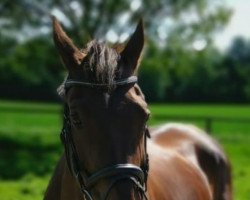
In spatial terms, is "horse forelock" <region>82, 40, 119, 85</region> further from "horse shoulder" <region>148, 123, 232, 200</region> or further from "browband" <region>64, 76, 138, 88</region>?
"horse shoulder" <region>148, 123, 232, 200</region>

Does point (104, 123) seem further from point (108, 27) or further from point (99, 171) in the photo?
point (108, 27)

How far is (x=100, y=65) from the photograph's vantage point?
8.92 feet

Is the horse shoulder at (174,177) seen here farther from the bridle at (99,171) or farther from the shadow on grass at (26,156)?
the shadow on grass at (26,156)

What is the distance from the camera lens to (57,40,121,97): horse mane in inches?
107

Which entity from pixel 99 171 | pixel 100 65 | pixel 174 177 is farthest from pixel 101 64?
pixel 174 177

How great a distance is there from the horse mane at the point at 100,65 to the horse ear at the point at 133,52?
7 cm

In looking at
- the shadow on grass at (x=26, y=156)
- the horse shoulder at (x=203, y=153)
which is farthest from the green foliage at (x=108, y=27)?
the horse shoulder at (x=203, y=153)

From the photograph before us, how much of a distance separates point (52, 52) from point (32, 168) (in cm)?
987

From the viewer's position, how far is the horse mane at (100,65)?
271cm

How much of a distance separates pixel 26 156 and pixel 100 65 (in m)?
12.7

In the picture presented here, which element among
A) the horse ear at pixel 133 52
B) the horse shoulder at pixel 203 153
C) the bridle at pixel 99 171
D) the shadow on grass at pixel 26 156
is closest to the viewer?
the bridle at pixel 99 171

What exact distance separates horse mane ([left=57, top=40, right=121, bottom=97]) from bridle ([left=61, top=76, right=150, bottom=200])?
3cm

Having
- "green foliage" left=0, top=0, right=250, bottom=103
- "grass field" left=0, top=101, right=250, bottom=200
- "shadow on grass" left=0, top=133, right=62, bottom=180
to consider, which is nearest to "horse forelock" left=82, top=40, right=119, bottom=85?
"grass field" left=0, top=101, right=250, bottom=200

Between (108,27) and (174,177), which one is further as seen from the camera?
(108,27)
